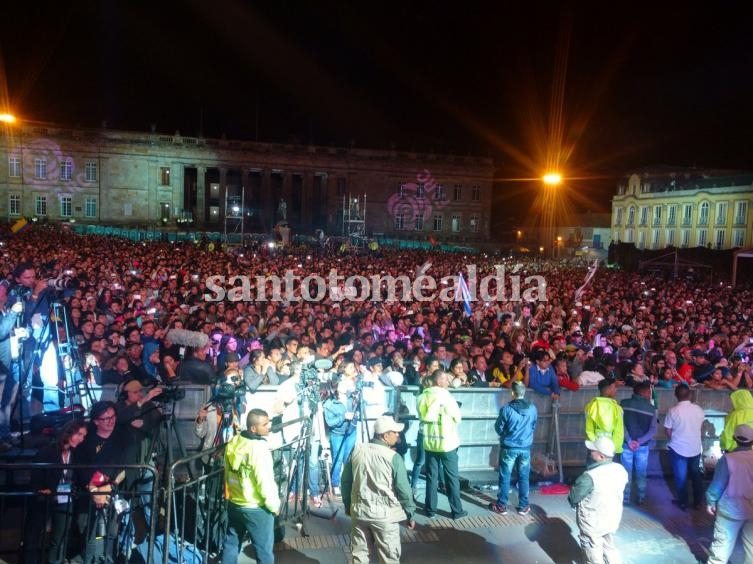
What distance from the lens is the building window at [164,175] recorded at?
190 feet

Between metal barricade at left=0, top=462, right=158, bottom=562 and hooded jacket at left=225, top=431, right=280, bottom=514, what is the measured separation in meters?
0.61

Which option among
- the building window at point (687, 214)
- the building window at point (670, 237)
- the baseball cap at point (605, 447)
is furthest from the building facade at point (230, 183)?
the baseball cap at point (605, 447)

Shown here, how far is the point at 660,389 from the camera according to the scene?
7793mm

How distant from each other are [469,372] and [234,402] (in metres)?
4.12

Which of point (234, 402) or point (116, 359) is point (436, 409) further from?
point (116, 359)

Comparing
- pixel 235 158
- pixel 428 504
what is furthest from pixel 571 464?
pixel 235 158

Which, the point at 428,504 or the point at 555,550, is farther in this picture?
the point at 428,504

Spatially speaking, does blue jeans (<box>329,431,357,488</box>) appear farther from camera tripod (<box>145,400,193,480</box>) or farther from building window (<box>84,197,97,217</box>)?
building window (<box>84,197,97,217</box>)

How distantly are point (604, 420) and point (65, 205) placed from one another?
61.9m

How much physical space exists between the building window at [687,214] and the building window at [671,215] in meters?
1.19

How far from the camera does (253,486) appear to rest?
14.7ft

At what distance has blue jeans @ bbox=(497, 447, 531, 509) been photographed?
6270 millimetres

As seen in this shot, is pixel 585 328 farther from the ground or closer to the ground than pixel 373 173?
closer to the ground

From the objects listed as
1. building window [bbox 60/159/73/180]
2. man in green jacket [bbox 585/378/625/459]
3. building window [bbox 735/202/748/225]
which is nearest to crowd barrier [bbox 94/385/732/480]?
man in green jacket [bbox 585/378/625/459]
